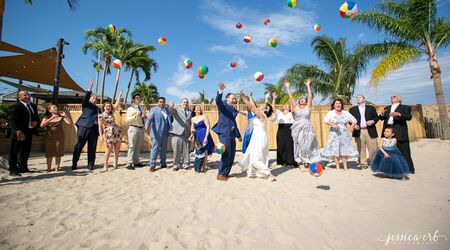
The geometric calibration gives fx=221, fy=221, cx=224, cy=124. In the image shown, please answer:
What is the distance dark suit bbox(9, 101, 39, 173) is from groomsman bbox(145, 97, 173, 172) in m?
2.69

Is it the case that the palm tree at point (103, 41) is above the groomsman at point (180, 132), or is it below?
above

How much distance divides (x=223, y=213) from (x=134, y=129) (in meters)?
4.44

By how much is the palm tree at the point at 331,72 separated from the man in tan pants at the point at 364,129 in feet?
31.0

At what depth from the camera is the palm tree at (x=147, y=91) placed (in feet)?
102

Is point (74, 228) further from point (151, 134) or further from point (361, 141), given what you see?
point (361, 141)

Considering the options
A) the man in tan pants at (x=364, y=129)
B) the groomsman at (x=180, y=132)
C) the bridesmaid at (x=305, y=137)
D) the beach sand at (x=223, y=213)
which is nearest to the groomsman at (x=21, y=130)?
the beach sand at (x=223, y=213)

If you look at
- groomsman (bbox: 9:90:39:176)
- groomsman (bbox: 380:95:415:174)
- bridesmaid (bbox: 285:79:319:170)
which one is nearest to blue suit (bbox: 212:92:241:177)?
bridesmaid (bbox: 285:79:319:170)

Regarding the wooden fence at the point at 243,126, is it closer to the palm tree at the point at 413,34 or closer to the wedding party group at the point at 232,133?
the palm tree at the point at 413,34

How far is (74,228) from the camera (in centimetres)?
245

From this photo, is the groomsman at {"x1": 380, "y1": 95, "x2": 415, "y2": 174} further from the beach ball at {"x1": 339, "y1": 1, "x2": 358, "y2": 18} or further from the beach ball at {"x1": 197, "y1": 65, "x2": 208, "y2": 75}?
the beach ball at {"x1": 197, "y1": 65, "x2": 208, "y2": 75}

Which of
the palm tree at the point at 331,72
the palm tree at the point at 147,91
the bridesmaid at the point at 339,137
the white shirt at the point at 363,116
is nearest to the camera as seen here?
the bridesmaid at the point at 339,137

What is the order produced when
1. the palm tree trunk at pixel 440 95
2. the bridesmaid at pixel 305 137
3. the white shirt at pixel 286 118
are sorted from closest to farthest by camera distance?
the bridesmaid at pixel 305 137
the white shirt at pixel 286 118
the palm tree trunk at pixel 440 95

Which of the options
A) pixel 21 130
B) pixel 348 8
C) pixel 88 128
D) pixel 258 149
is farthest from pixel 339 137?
pixel 21 130

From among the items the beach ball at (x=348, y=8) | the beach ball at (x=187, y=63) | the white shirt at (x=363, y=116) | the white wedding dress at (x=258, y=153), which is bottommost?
the white wedding dress at (x=258, y=153)
